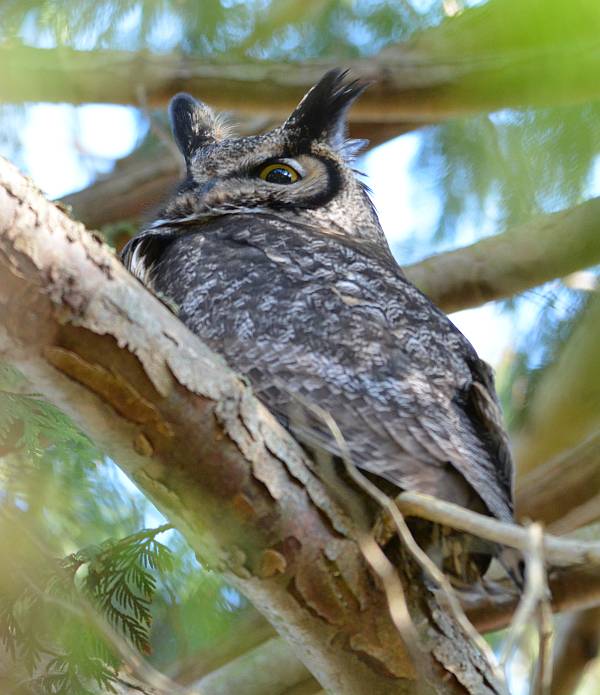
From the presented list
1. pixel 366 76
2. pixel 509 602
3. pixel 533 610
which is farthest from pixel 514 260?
pixel 533 610

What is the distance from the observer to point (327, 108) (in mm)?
3553

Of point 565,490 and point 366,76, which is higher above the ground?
point 366,76

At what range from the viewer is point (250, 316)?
2527mm

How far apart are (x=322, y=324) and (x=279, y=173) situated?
111cm

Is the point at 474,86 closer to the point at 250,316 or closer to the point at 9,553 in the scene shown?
the point at 250,316

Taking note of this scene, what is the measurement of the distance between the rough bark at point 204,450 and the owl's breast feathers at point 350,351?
224 millimetres

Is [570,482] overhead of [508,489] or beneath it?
overhead

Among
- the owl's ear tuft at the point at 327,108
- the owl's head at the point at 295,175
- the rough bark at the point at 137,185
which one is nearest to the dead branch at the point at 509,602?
the owl's head at the point at 295,175

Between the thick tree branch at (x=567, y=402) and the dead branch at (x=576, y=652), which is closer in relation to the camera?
the thick tree branch at (x=567, y=402)

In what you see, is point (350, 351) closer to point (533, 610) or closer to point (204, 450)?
point (204, 450)

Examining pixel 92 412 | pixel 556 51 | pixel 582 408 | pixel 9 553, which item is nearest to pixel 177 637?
pixel 9 553

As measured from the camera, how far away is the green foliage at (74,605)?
7.08ft

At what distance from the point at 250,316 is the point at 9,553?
83 centimetres

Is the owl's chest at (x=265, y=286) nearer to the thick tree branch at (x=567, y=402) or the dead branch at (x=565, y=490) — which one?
the thick tree branch at (x=567, y=402)
